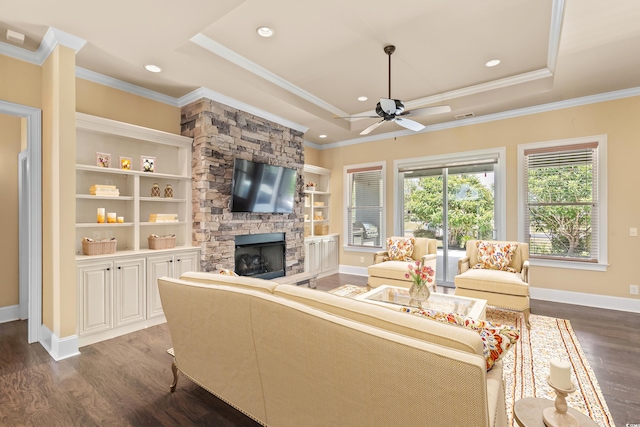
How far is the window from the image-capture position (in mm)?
6246

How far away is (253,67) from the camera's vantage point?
148 inches

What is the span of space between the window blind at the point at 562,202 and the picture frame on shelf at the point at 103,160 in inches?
220

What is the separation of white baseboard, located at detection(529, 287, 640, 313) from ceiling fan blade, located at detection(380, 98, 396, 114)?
11.6 ft

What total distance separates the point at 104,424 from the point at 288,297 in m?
1.46

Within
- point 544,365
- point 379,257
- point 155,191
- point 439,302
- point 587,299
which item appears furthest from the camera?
point 379,257

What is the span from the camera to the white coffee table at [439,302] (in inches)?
114

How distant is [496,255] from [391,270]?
139 cm

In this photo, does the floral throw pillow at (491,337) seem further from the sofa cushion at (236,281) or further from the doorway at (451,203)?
the doorway at (451,203)

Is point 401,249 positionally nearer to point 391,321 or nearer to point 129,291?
point 129,291

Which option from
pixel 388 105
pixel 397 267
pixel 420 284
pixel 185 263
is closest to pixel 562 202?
pixel 397 267

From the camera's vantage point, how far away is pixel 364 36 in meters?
3.10

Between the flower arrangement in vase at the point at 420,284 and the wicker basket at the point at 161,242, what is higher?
the wicker basket at the point at 161,242

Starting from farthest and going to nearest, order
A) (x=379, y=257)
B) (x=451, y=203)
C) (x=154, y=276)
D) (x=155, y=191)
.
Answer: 1. (x=451, y=203)
2. (x=379, y=257)
3. (x=155, y=191)
4. (x=154, y=276)

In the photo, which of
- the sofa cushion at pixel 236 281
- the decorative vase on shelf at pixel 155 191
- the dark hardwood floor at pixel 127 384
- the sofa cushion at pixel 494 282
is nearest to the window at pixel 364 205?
the sofa cushion at pixel 494 282
